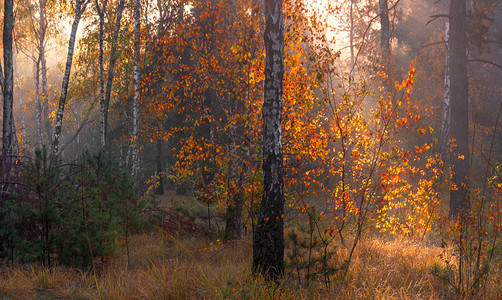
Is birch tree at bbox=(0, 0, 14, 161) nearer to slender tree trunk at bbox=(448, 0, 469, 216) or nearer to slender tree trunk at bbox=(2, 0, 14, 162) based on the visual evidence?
slender tree trunk at bbox=(2, 0, 14, 162)

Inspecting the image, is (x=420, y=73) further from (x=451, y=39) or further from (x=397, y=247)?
(x=397, y=247)

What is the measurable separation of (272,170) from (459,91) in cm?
753

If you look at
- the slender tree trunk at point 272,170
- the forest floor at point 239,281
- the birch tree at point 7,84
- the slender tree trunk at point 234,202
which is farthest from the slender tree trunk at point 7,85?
the slender tree trunk at point 272,170

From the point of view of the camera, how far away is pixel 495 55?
2169 centimetres

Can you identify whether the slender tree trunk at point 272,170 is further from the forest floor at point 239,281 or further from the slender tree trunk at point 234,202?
the slender tree trunk at point 234,202

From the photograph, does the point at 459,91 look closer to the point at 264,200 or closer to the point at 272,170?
the point at 272,170

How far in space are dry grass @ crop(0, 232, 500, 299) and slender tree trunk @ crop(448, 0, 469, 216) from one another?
4.20 meters

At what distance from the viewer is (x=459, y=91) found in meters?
10.2

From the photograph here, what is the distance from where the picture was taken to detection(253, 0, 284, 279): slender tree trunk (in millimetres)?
5008

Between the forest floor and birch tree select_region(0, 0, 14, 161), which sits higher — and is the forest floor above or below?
below

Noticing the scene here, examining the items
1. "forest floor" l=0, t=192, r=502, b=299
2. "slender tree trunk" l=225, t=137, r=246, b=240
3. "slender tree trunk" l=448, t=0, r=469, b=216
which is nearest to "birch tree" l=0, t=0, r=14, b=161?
"forest floor" l=0, t=192, r=502, b=299

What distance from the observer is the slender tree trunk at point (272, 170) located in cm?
501

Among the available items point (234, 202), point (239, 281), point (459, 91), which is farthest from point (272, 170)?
point (459, 91)

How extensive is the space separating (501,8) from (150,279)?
23471mm
